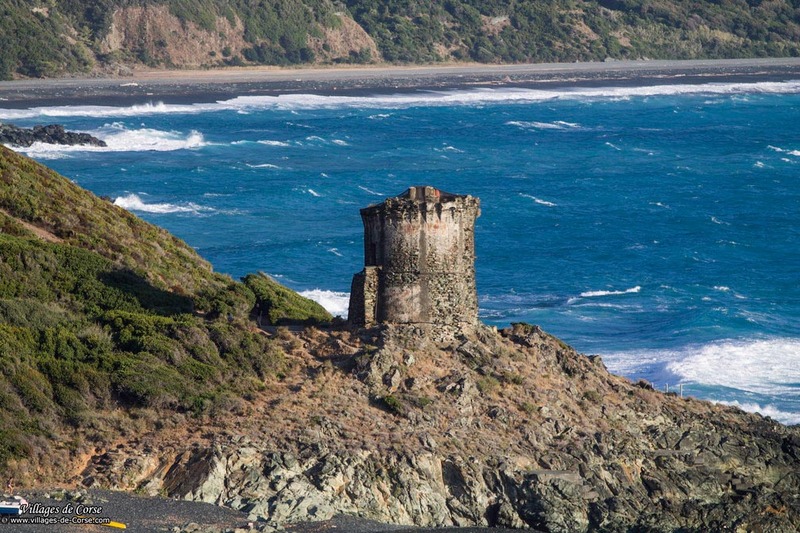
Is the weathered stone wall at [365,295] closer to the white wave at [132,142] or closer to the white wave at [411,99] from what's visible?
the white wave at [132,142]

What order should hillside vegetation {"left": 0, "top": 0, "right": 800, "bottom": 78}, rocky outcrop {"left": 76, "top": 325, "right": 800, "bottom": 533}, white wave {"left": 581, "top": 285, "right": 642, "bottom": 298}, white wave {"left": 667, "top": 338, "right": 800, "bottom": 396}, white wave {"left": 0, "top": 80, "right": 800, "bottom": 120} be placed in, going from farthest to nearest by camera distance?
hillside vegetation {"left": 0, "top": 0, "right": 800, "bottom": 78} → white wave {"left": 0, "top": 80, "right": 800, "bottom": 120} → white wave {"left": 581, "top": 285, "right": 642, "bottom": 298} → white wave {"left": 667, "top": 338, "right": 800, "bottom": 396} → rocky outcrop {"left": 76, "top": 325, "right": 800, "bottom": 533}

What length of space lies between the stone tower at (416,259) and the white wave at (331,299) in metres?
19.1

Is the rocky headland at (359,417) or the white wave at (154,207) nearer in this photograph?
the rocky headland at (359,417)

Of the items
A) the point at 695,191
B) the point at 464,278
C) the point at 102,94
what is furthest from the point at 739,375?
the point at 102,94

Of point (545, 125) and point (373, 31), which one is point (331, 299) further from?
point (373, 31)

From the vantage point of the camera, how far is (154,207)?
6962 cm

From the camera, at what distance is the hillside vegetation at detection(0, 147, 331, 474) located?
85.7 ft

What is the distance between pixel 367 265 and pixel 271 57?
116m

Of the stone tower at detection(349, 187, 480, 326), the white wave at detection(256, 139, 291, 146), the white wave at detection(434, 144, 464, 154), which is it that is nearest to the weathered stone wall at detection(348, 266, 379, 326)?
the stone tower at detection(349, 187, 480, 326)

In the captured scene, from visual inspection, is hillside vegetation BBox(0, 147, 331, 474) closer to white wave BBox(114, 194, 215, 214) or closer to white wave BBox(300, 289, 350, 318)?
white wave BBox(300, 289, 350, 318)

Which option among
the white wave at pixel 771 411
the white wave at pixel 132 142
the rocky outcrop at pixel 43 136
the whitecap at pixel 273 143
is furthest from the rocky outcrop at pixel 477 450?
the whitecap at pixel 273 143

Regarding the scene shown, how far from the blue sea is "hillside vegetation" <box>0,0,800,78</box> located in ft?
59.0

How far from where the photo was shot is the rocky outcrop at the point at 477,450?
25125 millimetres

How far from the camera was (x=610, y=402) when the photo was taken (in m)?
30.3
